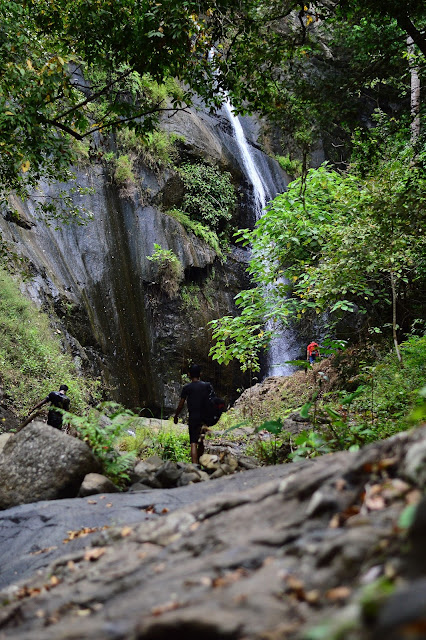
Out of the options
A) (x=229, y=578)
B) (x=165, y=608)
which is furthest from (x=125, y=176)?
(x=165, y=608)

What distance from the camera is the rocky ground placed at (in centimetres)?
156

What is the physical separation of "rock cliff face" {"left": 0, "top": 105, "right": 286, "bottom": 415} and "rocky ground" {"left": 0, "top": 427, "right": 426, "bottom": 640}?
10558 mm

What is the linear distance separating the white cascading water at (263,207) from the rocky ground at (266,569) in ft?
46.8

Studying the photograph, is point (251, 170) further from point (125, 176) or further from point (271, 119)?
point (271, 119)

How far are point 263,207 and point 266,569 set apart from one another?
57.3 feet

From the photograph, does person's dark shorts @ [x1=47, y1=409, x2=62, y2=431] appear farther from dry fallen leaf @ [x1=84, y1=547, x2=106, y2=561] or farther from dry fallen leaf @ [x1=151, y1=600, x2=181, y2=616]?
dry fallen leaf @ [x1=151, y1=600, x2=181, y2=616]

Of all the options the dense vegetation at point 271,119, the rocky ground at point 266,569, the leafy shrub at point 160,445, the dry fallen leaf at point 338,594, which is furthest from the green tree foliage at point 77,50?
the dry fallen leaf at point 338,594

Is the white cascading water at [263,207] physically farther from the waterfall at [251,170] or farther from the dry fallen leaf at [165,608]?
the dry fallen leaf at [165,608]

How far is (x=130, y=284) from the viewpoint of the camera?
16547 mm

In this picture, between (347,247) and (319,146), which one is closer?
(347,247)

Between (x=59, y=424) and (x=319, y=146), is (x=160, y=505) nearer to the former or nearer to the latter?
(x=59, y=424)

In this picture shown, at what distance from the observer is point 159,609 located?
1.95 metres

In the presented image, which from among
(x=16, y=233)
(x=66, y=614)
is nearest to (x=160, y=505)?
(x=66, y=614)

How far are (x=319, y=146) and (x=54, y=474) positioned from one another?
23.5 m
